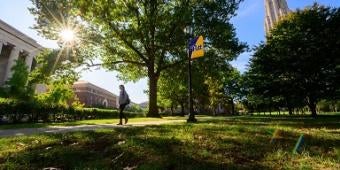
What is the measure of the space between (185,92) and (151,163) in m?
63.6

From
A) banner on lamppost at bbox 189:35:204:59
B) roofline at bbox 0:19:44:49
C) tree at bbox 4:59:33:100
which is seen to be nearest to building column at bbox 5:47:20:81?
roofline at bbox 0:19:44:49

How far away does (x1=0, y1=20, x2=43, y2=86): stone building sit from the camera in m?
64.4

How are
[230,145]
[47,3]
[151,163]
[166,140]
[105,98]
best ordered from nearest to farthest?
[151,163] < [230,145] < [166,140] < [47,3] < [105,98]

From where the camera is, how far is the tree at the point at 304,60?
80.8 ft

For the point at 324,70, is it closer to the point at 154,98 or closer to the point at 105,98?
the point at 154,98

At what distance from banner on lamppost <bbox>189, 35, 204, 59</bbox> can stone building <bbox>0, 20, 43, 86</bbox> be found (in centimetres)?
5586

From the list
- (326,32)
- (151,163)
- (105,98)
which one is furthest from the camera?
(105,98)

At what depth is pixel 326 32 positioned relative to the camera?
2511 centimetres

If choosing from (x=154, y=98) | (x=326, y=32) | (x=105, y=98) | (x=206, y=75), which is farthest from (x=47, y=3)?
(x=105, y=98)

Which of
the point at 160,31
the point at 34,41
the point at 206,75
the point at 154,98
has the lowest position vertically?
the point at 154,98

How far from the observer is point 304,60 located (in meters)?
24.8

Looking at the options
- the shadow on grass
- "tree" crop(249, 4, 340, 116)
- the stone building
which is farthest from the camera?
the stone building

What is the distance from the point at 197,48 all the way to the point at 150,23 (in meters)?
13.0

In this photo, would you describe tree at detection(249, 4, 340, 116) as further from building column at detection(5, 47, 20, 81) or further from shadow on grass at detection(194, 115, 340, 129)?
building column at detection(5, 47, 20, 81)
